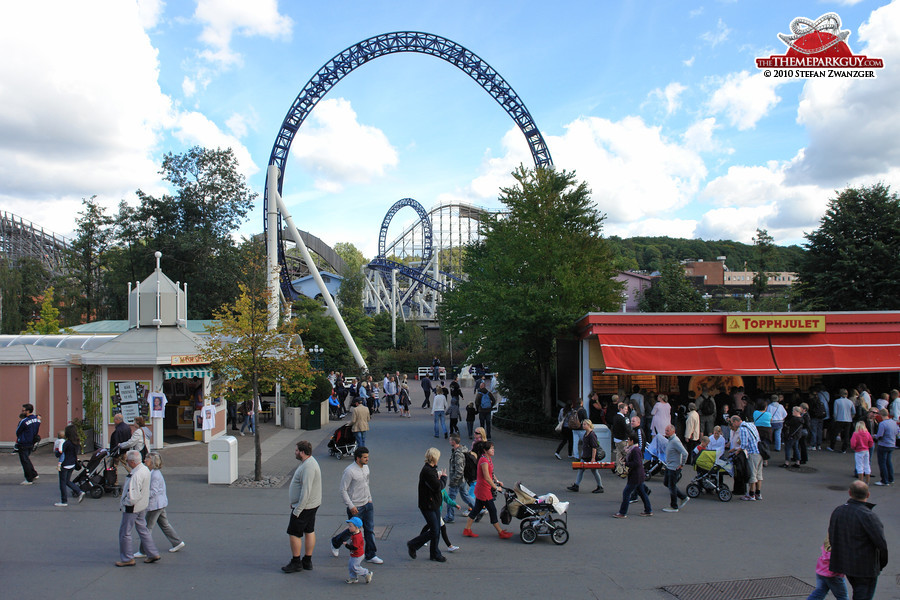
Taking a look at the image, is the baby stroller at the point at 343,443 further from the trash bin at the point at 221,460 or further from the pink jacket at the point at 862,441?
the pink jacket at the point at 862,441

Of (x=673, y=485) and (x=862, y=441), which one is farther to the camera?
(x=862, y=441)

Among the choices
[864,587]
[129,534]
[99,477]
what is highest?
[864,587]

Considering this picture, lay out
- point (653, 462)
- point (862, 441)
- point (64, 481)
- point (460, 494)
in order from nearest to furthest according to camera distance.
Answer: point (460, 494), point (64, 481), point (862, 441), point (653, 462)

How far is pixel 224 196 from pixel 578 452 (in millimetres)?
28236

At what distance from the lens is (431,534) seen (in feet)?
27.2

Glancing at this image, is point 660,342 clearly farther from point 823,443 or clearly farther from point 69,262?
point 69,262

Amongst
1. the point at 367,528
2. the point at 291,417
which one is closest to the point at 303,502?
the point at 367,528

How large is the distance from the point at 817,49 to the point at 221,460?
2151 centimetres

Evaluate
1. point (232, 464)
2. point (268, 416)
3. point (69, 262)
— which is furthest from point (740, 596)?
point (69, 262)

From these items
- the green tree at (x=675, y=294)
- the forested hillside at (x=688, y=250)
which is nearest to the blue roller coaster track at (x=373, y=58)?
the green tree at (x=675, y=294)

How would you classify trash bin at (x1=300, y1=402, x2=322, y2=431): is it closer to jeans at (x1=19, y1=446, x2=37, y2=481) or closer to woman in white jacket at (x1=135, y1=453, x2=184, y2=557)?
jeans at (x1=19, y1=446, x2=37, y2=481)

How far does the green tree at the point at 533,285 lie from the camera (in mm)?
19172

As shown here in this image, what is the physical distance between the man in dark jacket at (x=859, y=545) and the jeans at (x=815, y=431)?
1266 cm

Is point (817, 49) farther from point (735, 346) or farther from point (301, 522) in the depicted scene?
point (301, 522)
